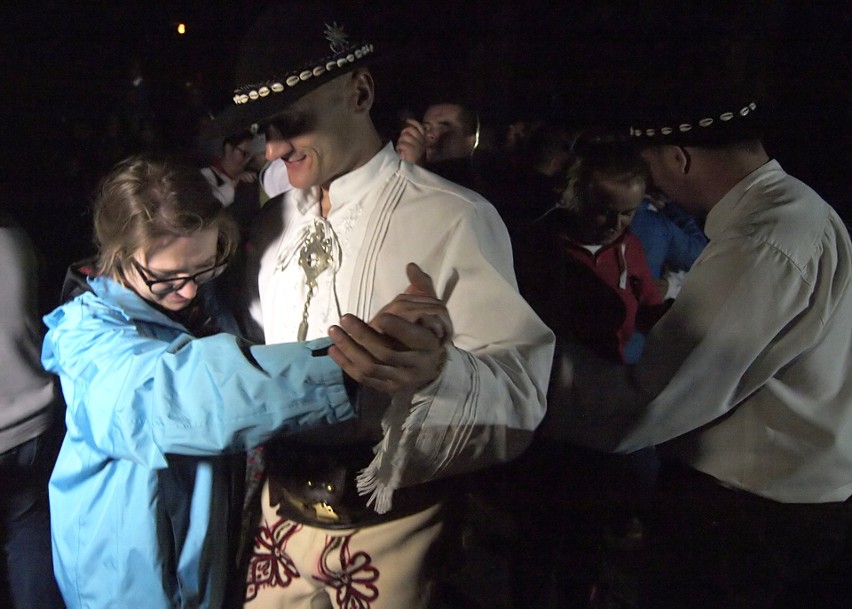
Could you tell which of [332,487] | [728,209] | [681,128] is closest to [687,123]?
[681,128]

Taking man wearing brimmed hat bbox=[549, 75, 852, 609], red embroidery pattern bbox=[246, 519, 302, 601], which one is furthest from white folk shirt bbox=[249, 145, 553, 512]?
red embroidery pattern bbox=[246, 519, 302, 601]

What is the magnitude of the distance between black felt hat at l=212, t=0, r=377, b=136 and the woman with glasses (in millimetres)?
166

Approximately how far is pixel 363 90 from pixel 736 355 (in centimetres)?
71

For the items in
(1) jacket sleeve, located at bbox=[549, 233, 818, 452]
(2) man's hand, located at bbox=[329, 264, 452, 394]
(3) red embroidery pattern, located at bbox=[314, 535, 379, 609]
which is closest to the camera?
Answer: (2) man's hand, located at bbox=[329, 264, 452, 394]

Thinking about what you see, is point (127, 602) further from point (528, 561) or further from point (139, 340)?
point (528, 561)

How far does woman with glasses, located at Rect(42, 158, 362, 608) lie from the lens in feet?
3.37

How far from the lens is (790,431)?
47.1 inches

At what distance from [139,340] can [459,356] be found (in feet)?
1.64

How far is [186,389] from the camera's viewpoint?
1035 millimetres

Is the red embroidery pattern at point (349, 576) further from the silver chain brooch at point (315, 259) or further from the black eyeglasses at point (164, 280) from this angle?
the black eyeglasses at point (164, 280)

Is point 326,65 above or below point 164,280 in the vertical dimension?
above

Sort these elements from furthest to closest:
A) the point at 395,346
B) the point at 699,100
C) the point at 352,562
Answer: the point at 352,562 → the point at 699,100 → the point at 395,346

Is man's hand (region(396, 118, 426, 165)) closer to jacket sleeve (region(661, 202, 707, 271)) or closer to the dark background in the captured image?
the dark background

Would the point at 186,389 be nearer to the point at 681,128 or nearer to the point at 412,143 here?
the point at 412,143
